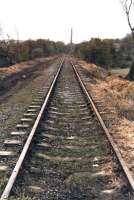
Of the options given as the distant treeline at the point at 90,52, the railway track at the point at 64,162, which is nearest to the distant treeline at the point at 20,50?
the distant treeline at the point at 90,52

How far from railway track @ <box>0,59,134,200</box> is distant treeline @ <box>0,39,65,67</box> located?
52.1 m

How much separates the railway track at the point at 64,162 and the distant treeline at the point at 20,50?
52131 millimetres

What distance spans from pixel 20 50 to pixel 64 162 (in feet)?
297

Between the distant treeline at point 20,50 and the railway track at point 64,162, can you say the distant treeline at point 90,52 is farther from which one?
the railway track at point 64,162

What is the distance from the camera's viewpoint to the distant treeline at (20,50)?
227ft

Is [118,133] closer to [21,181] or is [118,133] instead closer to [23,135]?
[23,135]

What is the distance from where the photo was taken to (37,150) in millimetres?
9125

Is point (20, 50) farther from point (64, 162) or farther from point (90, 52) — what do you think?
point (64, 162)

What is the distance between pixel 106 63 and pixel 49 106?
241ft

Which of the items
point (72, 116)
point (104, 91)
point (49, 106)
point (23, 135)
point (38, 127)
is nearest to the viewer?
point (23, 135)

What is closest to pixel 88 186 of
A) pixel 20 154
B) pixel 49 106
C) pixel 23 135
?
pixel 20 154

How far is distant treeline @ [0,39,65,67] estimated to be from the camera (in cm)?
6911

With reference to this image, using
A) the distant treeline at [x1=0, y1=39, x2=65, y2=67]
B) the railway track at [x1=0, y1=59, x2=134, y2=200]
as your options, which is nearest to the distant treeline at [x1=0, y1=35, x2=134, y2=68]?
the distant treeline at [x1=0, y1=39, x2=65, y2=67]

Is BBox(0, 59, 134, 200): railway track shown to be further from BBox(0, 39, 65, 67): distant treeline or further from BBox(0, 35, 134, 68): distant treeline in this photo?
BBox(0, 39, 65, 67): distant treeline
